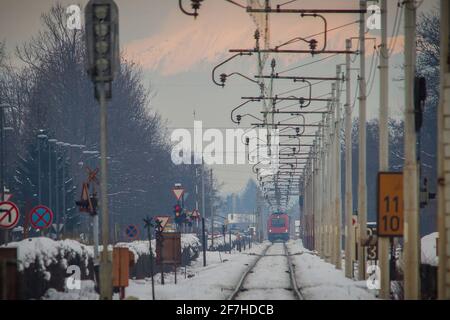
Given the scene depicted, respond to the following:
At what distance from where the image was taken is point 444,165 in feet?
89.8

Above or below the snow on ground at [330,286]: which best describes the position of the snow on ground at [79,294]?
above

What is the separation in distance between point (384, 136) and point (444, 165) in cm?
879

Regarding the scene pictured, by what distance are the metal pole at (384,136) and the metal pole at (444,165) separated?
6.55m

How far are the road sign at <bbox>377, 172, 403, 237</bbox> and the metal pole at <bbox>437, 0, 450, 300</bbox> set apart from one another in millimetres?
3438

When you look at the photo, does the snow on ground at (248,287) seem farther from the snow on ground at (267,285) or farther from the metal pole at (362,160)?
the metal pole at (362,160)

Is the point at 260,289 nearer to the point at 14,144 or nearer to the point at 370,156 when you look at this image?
the point at 14,144

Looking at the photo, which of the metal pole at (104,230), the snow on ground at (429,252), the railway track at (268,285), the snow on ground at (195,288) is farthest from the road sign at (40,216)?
the snow on ground at (429,252)

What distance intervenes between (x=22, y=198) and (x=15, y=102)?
28.7 meters

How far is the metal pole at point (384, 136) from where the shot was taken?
112ft

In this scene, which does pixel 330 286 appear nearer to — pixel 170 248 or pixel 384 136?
pixel 384 136

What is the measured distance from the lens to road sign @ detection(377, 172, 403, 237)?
30.9 m

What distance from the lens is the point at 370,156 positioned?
145875mm

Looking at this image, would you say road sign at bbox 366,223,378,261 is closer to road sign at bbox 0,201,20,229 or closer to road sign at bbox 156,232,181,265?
road sign at bbox 156,232,181,265

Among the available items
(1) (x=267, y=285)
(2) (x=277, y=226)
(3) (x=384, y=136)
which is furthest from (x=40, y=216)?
(2) (x=277, y=226)
